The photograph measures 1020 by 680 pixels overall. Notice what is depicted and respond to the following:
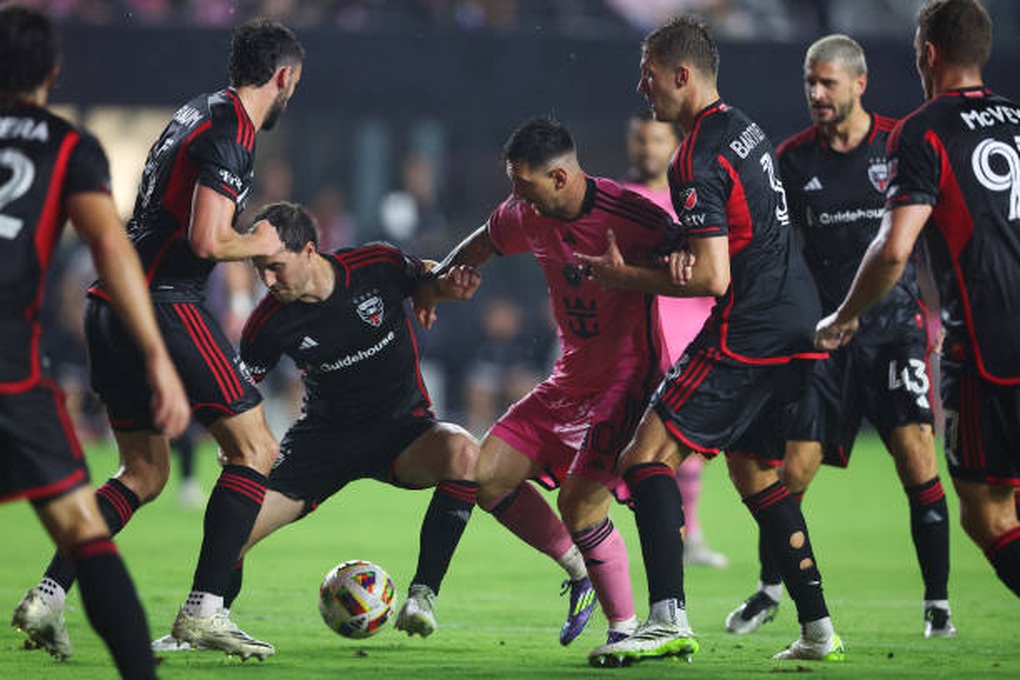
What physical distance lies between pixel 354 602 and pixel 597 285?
5.04 ft

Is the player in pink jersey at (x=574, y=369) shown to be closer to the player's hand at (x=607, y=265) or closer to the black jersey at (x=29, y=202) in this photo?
the player's hand at (x=607, y=265)

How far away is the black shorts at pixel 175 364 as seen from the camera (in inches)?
227

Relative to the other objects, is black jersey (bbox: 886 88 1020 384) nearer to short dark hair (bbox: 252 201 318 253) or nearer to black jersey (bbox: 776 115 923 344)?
black jersey (bbox: 776 115 923 344)

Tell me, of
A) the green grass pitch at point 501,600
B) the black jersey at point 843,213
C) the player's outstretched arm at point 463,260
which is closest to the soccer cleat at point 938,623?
the green grass pitch at point 501,600

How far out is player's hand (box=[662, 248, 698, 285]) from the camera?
216 inches

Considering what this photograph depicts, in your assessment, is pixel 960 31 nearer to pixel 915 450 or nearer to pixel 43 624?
pixel 915 450

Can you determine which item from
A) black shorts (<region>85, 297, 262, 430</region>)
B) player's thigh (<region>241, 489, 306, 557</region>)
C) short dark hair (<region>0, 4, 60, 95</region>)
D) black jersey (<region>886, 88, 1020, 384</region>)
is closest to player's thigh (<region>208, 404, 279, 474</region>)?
black shorts (<region>85, 297, 262, 430</region>)

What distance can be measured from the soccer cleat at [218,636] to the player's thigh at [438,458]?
103 cm

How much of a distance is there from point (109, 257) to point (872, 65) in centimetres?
1211

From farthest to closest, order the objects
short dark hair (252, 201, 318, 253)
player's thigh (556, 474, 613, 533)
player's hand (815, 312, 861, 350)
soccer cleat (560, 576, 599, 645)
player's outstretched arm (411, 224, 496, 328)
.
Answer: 1. player's outstretched arm (411, 224, 496, 328)
2. soccer cleat (560, 576, 599, 645)
3. short dark hair (252, 201, 318, 253)
4. player's thigh (556, 474, 613, 533)
5. player's hand (815, 312, 861, 350)

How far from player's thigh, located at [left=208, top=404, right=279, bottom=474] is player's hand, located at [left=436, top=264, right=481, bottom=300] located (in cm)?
100

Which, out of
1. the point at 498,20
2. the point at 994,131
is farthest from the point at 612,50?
the point at 994,131

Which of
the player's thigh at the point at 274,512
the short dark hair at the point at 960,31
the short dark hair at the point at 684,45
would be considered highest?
the short dark hair at the point at 684,45

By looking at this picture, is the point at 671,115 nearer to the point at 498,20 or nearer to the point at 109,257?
the point at 109,257
